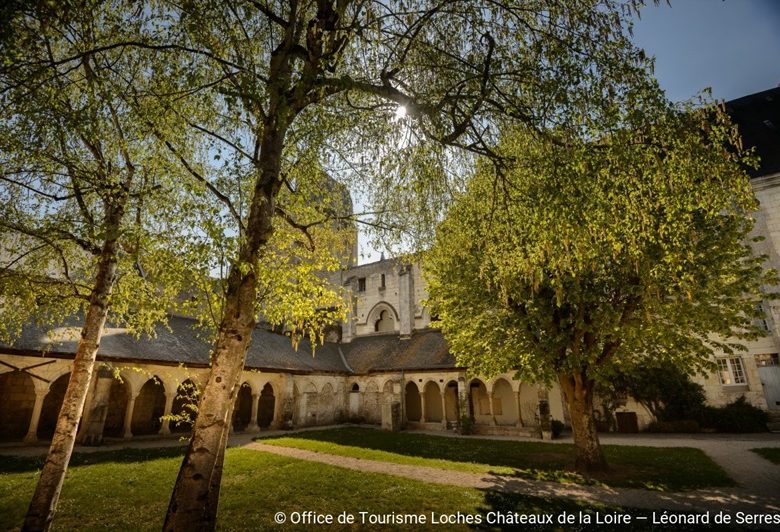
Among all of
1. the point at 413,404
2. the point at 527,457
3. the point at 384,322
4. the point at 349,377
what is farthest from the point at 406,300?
the point at 527,457

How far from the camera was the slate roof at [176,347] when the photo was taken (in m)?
14.1

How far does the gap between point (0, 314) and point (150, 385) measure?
1325 cm

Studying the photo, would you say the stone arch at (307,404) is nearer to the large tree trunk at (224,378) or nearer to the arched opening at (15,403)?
the arched opening at (15,403)

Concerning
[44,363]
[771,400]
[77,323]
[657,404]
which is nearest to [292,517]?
[44,363]

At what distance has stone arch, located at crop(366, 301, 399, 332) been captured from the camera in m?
31.8

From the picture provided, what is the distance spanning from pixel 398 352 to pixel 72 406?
874 inches

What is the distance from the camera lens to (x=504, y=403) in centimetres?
2534

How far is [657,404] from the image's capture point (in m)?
19.7

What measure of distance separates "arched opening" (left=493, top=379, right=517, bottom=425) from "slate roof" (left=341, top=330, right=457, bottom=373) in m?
4.70

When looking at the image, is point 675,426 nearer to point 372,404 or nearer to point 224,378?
point 372,404

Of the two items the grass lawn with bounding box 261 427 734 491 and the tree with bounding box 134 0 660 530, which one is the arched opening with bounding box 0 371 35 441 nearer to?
the grass lawn with bounding box 261 427 734 491

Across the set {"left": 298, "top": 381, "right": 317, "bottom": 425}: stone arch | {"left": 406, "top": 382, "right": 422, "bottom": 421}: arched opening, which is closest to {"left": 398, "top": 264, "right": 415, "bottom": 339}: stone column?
{"left": 406, "top": 382, "right": 422, "bottom": 421}: arched opening

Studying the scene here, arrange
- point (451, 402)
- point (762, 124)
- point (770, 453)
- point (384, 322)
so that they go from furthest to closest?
1. point (384, 322)
2. point (451, 402)
3. point (762, 124)
4. point (770, 453)

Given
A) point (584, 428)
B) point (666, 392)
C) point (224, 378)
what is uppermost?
point (224, 378)
